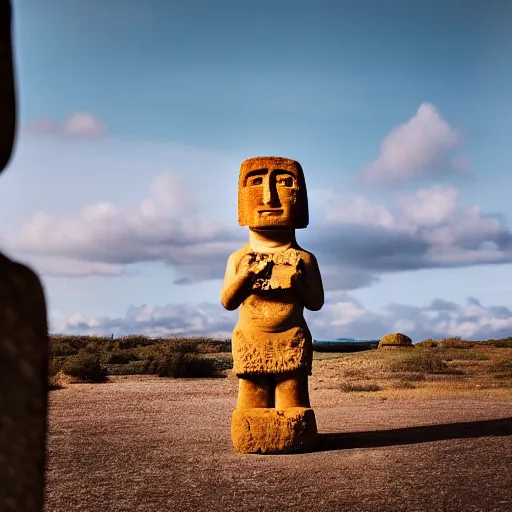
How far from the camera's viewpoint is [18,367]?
184 cm

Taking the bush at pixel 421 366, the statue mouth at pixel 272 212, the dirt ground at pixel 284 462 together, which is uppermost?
the statue mouth at pixel 272 212

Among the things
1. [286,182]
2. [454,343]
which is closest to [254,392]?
[286,182]

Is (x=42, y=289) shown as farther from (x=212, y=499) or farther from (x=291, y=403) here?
(x=291, y=403)

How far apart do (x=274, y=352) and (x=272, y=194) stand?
6.95 ft

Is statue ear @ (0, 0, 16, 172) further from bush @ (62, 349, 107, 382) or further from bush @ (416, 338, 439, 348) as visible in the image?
bush @ (416, 338, 439, 348)

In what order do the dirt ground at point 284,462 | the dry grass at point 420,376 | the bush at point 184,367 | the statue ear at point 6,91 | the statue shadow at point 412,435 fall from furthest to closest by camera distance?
the bush at point 184,367 → the dry grass at point 420,376 → the statue shadow at point 412,435 → the dirt ground at point 284,462 → the statue ear at point 6,91

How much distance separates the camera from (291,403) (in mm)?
9727

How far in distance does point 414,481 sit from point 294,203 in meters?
3.93

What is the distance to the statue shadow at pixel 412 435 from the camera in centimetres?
1005

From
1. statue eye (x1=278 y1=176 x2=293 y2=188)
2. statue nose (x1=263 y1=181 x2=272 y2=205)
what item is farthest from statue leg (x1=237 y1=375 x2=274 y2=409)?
statue eye (x1=278 y1=176 x2=293 y2=188)

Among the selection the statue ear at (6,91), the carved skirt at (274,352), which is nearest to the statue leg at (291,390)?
the carved skirt at (274,352)

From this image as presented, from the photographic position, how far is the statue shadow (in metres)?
10.0

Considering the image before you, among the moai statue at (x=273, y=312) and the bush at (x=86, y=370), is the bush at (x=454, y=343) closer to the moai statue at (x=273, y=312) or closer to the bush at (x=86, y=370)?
the bush at (x=86, y=370)

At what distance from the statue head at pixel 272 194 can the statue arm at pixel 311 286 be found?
0.63 metres
